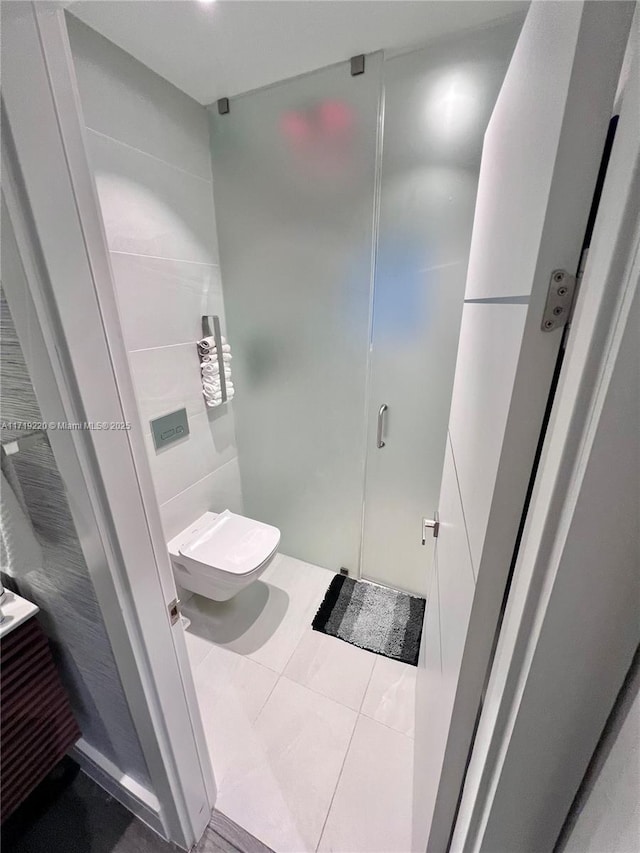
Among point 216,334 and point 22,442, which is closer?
point 22,442

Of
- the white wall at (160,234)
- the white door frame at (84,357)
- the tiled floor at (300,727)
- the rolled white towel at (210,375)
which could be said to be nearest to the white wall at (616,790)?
the white door frame at (84,357)

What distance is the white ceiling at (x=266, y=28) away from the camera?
1007 millimetres

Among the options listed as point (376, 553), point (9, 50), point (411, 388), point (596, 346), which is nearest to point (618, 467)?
point (596, 346)

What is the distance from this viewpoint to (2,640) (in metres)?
0.78

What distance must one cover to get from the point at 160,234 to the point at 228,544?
1.47 m

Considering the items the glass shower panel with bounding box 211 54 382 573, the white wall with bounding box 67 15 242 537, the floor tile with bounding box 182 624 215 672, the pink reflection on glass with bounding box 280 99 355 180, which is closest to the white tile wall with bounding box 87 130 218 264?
the white wall with bounding box 67 15 242 537

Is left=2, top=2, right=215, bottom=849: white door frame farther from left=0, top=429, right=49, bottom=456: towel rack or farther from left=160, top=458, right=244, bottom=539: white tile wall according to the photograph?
left=160, top=458, right=244, bottom=539: white tile wall

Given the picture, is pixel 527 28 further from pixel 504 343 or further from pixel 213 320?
pixel 213 320

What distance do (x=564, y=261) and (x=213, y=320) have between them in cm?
159

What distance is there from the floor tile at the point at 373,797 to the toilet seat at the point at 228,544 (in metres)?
0.79

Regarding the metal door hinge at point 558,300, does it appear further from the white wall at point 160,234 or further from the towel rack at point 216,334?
the towel rack at point 216,334

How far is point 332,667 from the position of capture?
59.5 inches

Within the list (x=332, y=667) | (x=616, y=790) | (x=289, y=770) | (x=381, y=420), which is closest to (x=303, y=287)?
(x=381, y=420)

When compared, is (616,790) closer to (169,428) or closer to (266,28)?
(169,428)
